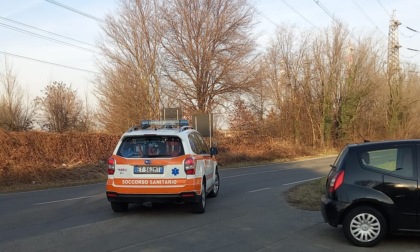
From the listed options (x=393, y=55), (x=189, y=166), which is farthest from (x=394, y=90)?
(x=189, y=166)

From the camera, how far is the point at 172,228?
8320 mm

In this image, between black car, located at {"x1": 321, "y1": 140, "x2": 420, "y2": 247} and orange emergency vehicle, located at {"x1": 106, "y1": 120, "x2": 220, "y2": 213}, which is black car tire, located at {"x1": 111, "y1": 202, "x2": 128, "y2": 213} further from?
black car, located at {"x1": 321, "y1": 140, "x2": 420, "y2": 247}

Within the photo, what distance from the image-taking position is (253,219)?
9156 mm

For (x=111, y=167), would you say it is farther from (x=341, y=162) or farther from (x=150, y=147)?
(x=341, y=162)

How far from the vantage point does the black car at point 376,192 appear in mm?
6781

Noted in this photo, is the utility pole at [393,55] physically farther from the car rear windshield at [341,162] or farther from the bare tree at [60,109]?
the car rear windshield at [341,162]

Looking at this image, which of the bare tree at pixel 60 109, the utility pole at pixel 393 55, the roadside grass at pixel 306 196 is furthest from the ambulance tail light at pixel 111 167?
the utility pole at pixel 393 55

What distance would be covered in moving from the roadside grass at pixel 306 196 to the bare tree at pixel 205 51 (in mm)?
22352

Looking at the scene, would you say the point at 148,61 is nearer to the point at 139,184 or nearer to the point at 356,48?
the point at 356,48

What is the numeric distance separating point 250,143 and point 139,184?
28991 millimetres

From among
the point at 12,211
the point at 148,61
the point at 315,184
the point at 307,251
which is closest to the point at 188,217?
the point at 307,251

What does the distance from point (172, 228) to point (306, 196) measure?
16.4ft

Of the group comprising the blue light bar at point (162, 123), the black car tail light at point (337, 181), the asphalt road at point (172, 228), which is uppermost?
the blue light bar at point (162, 123)

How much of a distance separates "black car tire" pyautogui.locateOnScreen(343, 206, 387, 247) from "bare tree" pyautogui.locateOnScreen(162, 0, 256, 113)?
29387mm
